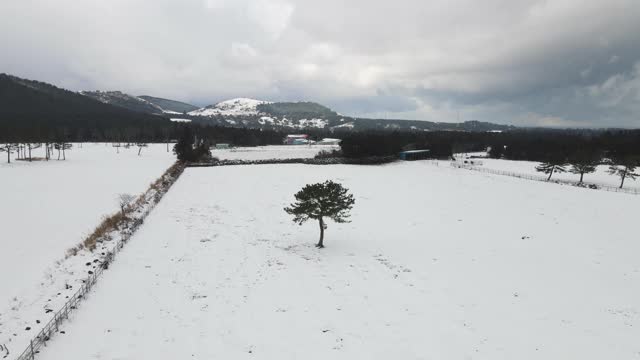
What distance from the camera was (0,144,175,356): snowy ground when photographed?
19.2 metres

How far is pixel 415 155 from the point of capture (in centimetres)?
11419

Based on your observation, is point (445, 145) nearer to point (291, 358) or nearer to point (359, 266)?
point (359, 266)

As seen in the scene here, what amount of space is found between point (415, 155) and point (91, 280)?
103 metres

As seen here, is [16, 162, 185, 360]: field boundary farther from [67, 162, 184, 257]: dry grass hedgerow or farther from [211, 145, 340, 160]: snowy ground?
[211, 145, 340, 160]: snowy ground

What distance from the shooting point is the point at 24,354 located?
14.9 m

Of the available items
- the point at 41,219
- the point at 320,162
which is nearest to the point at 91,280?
the point at 41,219

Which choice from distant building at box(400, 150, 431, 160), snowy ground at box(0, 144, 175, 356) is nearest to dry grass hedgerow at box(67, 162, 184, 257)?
snowy ground at box(0, 144, 175, 356)

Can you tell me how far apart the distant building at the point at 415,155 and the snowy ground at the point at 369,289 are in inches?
2593

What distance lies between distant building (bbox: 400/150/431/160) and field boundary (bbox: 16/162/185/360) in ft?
247

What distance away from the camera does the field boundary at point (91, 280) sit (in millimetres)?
15692

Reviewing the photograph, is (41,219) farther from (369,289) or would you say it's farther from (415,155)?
(415,155)

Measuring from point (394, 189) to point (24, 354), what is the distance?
50861 mm

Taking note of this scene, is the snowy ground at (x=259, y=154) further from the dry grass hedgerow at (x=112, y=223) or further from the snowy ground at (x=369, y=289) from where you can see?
the snowy ground at (x=369, y=289)

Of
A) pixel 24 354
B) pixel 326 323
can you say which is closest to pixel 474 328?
pixel 326 323
